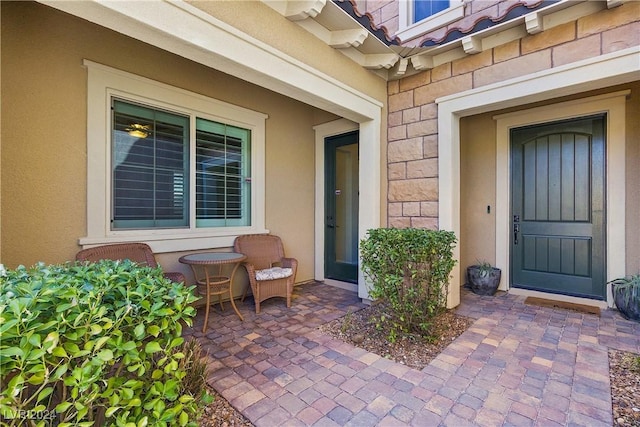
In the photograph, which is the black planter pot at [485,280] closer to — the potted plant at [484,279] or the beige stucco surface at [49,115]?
the potted plant at [484,279]

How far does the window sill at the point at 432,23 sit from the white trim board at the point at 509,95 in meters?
1.36

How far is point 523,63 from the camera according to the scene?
9.55 feet

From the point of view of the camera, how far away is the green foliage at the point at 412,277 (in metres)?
2.62

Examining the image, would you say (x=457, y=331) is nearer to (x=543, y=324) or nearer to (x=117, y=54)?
(x=543, y=324)

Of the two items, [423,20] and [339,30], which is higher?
[423,20]

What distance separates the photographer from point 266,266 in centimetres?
397

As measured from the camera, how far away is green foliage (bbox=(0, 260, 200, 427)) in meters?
0.89

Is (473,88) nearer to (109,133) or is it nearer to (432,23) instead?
(432,23)

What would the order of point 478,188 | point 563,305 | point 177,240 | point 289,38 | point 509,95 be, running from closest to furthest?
point 289,38, point 509,95, point 177,240, point 563,305, point 478,188

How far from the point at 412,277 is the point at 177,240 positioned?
8.29 ft

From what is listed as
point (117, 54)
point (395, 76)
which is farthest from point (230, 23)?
point (395, 76)

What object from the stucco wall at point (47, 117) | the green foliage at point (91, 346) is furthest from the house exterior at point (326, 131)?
the green foliage at point (91, 346)

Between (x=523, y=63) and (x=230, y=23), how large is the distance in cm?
274

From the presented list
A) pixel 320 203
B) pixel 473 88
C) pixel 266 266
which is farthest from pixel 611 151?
pixel 266 266
